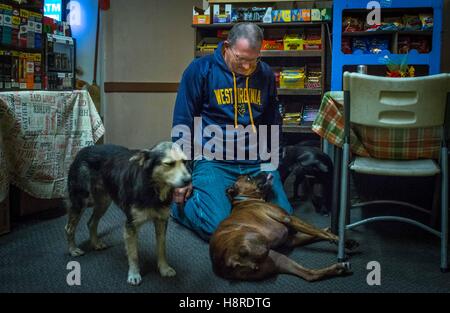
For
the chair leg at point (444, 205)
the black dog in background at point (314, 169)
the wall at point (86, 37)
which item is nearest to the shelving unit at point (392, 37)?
the black dog in background at point (314, 169)

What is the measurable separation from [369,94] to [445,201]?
58cm

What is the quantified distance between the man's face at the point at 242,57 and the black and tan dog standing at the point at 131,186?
81 centimetres

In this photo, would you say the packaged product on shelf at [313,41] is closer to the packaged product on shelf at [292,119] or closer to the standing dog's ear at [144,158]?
the packaged product on shelf at [292,119]

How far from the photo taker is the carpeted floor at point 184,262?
189 cm

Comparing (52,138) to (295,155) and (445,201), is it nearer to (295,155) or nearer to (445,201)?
(295,155)

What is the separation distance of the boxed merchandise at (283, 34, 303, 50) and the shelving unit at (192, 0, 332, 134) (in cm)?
5

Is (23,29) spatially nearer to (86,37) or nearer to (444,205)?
(444,205)

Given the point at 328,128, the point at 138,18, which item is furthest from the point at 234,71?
the point at 138,18

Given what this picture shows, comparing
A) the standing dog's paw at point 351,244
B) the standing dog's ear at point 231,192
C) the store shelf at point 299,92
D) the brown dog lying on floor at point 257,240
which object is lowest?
the standing dog's paw at point 351,244

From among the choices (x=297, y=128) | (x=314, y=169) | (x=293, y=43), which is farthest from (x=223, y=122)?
(x=293, y=43)

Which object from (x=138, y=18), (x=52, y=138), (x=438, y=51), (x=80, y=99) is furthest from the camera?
(x=138, y=18)

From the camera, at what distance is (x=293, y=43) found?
13.5 feet

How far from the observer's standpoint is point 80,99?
117 inches
